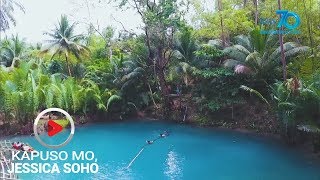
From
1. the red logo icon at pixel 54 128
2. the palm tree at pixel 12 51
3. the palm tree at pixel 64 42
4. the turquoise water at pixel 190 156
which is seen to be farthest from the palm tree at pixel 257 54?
the palm tree at pixel 12 51

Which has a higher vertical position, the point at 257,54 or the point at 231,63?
the point at 257,54

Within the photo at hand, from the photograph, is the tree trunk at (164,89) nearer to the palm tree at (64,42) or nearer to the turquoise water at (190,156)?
the turquoise water at (190,156)

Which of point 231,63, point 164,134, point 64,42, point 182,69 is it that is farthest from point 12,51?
point 231,63

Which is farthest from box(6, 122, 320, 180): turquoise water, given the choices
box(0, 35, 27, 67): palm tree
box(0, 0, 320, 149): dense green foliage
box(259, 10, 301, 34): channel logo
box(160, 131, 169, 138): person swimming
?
box(0, 35, 27, 67): palm tree

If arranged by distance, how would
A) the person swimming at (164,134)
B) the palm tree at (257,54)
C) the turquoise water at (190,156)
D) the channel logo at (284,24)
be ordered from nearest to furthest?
1. the turquoise water at (190,156)
2. the channel logo at (284,24)
3. the palm tree at (257,54)
4. the person swimming at (164,134)

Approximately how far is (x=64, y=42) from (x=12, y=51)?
4.57 m

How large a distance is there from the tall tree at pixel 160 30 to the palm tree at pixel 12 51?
8795 mm

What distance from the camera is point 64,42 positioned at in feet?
58.6

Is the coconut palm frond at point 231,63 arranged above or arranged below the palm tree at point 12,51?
below

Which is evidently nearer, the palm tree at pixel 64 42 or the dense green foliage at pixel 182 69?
the dense green foliage at pixel 182 69

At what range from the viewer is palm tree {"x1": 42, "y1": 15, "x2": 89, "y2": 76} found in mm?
17828

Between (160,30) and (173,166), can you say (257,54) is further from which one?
(173,166)

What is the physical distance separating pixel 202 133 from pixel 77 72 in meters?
9.08

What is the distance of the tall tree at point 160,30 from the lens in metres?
14.6
